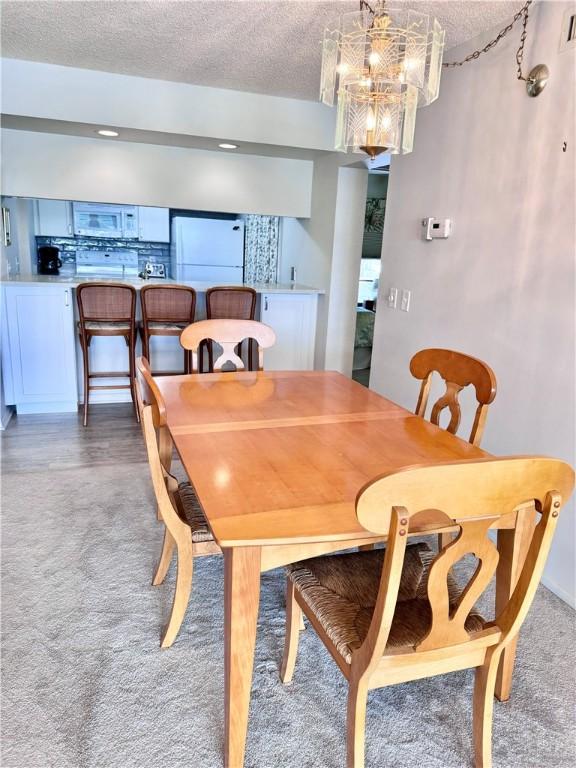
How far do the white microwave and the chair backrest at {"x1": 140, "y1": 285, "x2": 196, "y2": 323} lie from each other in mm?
2082

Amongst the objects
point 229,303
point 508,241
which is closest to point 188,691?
point 508,241

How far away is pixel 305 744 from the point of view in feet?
4.69

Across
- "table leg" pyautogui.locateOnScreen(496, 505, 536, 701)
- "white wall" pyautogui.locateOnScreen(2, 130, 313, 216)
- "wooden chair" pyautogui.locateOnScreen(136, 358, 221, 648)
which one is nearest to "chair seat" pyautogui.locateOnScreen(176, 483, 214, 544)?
"wooden chair" pyautogui.locateOnScreen(136, 358, 221, 648)

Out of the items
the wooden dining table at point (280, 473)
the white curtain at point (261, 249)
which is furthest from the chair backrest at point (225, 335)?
the white curtain at point (261, 249)

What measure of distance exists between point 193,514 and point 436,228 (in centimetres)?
200

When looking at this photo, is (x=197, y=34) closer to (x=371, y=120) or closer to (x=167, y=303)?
(x=371, y=120)

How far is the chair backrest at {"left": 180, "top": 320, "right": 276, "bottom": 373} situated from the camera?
2475 mm

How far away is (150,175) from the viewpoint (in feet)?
14.7

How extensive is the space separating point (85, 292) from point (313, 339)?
6.55 ft

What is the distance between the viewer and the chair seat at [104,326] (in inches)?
150

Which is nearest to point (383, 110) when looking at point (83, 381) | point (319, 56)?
point (319, 56)

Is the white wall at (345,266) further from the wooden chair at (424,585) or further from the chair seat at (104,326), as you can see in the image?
the wooden chair at (424,585)

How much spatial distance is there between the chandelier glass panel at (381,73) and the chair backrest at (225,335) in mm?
990

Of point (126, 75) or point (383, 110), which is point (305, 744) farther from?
point (126, 75)
